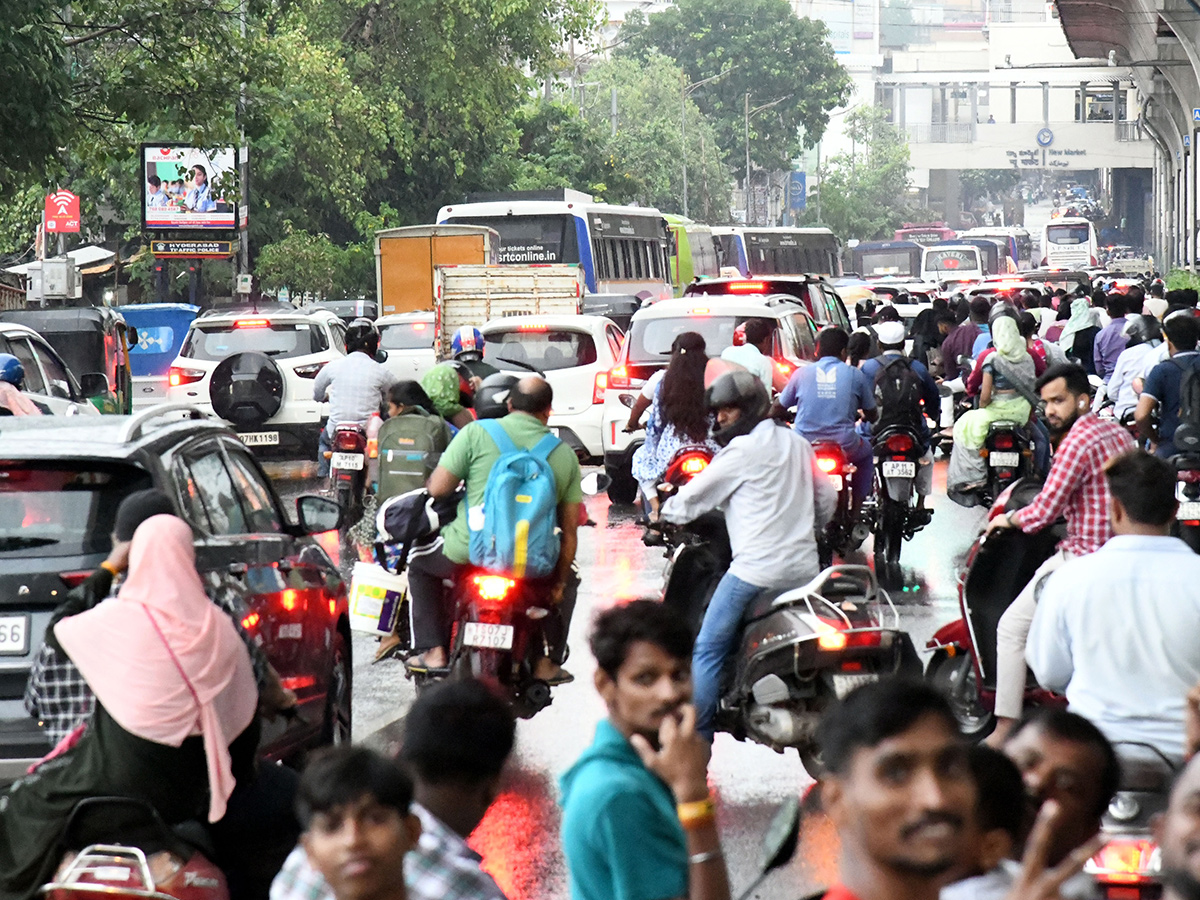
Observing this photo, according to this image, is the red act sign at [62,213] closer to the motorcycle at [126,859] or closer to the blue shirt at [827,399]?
the blue shirt at [827,399]

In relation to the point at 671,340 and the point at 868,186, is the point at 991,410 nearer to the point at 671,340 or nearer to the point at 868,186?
the point at 671,340

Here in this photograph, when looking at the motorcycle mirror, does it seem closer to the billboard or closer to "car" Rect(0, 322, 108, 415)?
"car" Rect(0, 322, 108, 415)

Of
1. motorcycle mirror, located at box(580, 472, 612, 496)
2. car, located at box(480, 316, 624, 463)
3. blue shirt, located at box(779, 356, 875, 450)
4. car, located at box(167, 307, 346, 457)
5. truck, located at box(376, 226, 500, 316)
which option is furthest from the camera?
truck, located at box(376, 226, 500, 316)

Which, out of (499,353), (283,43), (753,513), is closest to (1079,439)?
(753,513)

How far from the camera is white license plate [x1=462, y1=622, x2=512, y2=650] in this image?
7863mm

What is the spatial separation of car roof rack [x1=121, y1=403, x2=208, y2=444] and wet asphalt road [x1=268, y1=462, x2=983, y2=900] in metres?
1.82

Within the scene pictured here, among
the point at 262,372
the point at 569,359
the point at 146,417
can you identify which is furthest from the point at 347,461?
the point at 146,417

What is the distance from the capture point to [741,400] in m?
7.78

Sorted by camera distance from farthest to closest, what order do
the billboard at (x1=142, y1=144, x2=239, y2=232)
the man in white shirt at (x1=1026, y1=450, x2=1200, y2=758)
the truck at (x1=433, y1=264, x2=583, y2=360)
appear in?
the billboard at (x1=142, y1=144, x2=239, y2=232), the truck at (x1=433, y1=264, x2=583, y2=360), the man in white shirt at (x1=1026, y1=450, x2=1200, y2=758)

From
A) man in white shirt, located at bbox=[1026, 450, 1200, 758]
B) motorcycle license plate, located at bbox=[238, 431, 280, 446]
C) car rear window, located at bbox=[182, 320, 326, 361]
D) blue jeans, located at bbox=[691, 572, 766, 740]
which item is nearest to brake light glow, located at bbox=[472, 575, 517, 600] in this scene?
blue jeans, located at bbox=[691, 572, 766, 740]

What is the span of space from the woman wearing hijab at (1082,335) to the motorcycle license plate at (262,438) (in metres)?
8.50

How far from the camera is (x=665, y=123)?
8194 cm

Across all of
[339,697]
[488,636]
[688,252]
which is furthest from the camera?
[688,252]

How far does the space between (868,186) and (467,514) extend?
110 m
